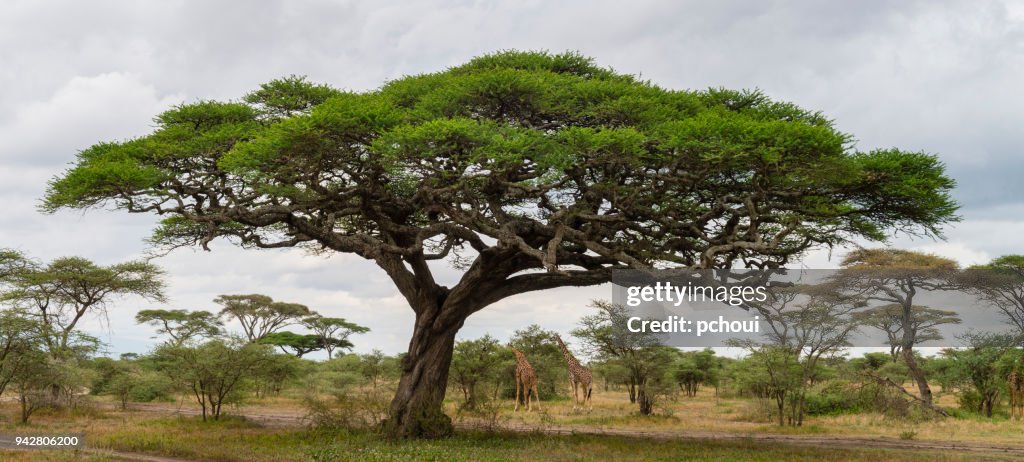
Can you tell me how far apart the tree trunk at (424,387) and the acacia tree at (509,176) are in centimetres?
4

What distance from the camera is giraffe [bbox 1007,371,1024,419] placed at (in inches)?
981

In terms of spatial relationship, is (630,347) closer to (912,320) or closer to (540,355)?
(540,355)

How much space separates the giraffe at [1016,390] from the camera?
24.9 m

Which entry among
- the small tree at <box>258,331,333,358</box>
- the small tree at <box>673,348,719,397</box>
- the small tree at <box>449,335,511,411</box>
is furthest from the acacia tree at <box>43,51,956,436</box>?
the small tree at <box>258,331,333,358</box>

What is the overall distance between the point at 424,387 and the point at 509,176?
547cm

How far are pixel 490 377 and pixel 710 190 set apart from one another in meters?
15.7

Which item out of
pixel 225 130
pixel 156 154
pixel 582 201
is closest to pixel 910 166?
pixel 582 201

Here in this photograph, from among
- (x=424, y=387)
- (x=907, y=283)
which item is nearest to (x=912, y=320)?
(x=907, y=283)

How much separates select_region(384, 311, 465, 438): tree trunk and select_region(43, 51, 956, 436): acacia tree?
A: 4 cm

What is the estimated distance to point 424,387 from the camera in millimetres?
15875

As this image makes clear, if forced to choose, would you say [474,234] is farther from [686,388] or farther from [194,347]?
[686,388]

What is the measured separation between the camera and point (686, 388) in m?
40.2

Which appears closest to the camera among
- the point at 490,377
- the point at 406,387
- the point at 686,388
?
the point at 406,387

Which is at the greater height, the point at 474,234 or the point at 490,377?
the point at 474,234
